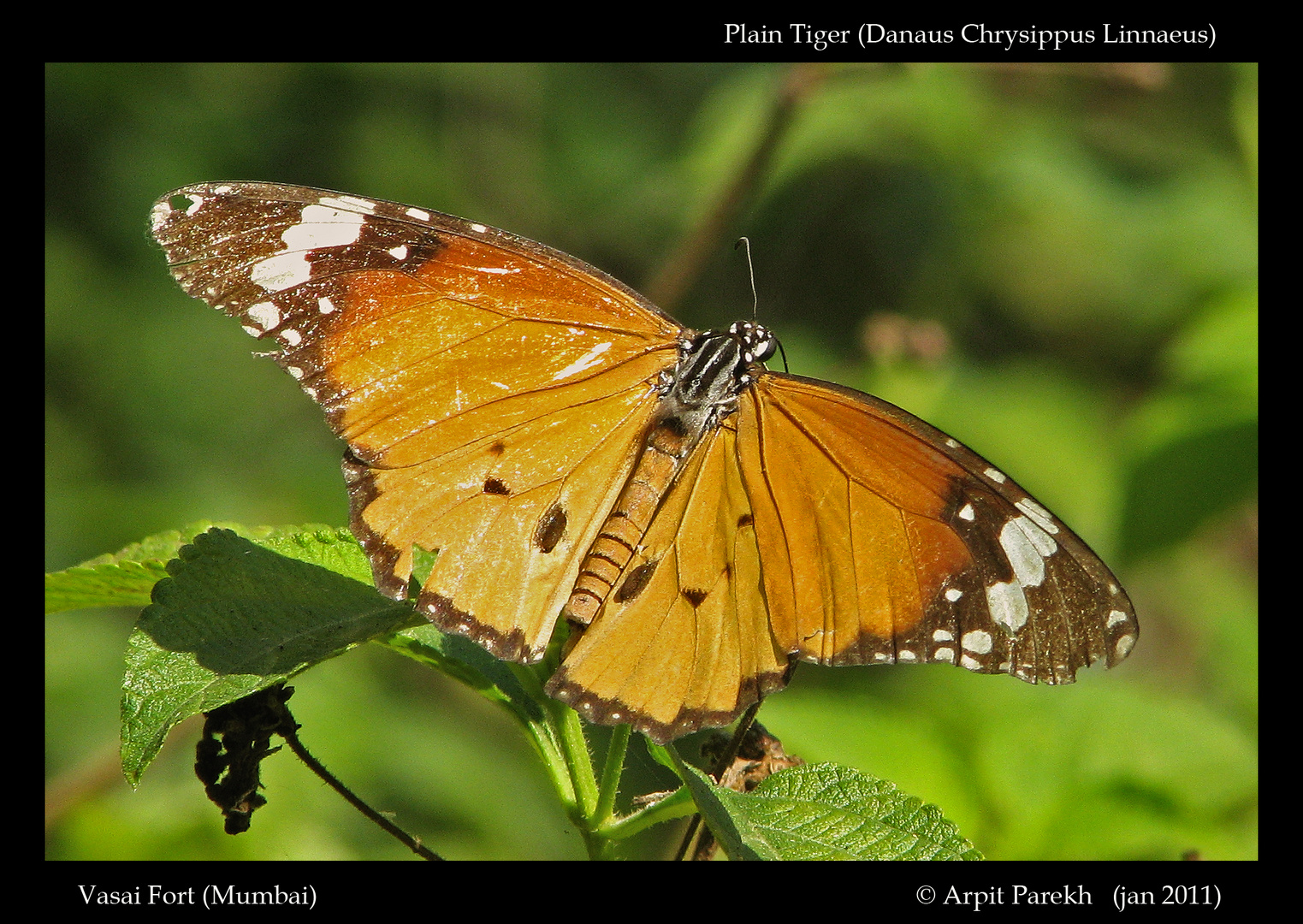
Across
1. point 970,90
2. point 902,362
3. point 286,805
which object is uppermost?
point 970,90

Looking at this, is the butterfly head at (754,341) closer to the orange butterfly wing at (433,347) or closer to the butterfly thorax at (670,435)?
the butterfly thorax at (670,435)

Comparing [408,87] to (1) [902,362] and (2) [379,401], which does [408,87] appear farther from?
(2) [379,401]

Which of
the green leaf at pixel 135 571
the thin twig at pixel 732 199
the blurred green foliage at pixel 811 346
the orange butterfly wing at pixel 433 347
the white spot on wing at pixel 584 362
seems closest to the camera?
the green leaf at pixel 135 571

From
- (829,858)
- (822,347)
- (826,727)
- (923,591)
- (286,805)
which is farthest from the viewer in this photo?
(822,347)

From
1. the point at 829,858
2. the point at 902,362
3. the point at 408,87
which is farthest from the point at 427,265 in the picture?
the point at 408,87

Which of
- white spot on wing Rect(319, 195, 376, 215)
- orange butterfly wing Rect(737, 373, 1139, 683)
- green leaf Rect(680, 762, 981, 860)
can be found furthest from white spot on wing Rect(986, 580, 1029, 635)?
white spot on wing Rect(319, 195, 376, 215)

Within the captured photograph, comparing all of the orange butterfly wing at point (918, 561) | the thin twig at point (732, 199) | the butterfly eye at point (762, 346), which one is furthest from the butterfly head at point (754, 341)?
the thin twig at point (732, 199)
